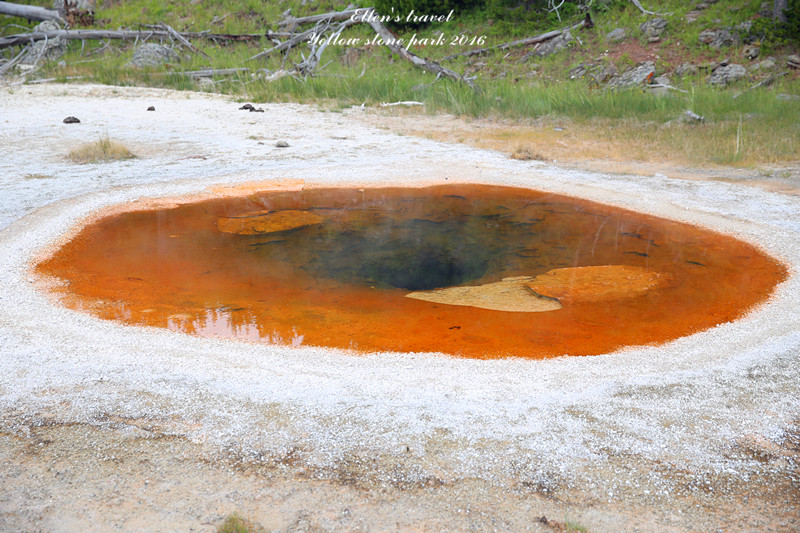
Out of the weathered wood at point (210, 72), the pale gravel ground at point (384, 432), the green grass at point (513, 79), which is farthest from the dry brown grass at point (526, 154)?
the weathered wood at point (210, 72)

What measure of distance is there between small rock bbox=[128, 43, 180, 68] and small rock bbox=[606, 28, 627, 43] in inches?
440

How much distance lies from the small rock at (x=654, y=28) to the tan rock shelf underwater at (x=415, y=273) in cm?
1059

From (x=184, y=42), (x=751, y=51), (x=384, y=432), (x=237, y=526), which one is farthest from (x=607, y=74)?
(x=237, y=526)

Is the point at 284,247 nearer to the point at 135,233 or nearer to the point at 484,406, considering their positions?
the point at 135,233

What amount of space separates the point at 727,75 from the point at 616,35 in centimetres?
362

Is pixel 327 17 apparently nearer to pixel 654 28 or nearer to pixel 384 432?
pixel 654 28

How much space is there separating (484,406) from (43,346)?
2.50 meters

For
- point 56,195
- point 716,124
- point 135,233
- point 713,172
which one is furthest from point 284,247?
point 716,124

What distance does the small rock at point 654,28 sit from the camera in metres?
15.7

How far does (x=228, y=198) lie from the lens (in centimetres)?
718

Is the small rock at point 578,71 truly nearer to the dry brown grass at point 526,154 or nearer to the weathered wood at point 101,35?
the dry brown grass at point 526,154

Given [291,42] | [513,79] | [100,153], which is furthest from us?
[291,42]

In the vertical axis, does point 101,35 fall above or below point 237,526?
above

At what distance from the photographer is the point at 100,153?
8602mm
